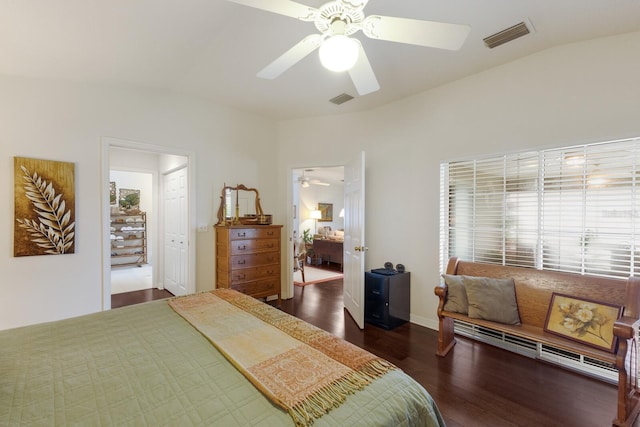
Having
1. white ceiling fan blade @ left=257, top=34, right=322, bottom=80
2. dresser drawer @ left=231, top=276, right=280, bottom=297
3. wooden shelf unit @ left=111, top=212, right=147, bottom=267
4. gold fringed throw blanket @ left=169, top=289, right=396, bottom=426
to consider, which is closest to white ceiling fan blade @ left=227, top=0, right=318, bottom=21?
white ceiling fan blade @ left=257, top=34, right=322, bottom=80

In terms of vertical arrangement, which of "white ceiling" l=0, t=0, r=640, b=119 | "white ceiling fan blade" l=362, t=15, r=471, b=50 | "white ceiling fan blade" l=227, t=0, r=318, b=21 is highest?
"white ceiling" l=0, t=0, r=640, b=119

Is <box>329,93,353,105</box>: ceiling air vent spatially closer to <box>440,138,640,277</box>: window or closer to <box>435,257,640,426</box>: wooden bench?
<box>440,138,640,277</box>: window

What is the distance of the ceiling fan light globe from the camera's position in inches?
56.6

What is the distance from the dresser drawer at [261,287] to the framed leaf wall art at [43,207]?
1.74m

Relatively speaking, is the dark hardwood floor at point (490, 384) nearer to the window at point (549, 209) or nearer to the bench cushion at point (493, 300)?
the bench cushion at point (493, 300)

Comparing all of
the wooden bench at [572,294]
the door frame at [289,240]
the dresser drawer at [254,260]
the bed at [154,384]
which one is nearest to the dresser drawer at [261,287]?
the dresser drawer at [254,260]

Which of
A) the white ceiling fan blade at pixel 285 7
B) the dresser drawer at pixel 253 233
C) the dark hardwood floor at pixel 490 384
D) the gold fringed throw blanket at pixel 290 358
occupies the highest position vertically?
the white ceiling fan blade at pixel 285 7

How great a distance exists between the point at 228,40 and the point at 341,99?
1.53 metres

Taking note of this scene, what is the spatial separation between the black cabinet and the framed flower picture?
139 centimetres

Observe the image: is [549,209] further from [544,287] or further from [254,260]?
[254,260]

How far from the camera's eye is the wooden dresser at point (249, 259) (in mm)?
3475

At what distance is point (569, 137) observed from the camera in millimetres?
2391

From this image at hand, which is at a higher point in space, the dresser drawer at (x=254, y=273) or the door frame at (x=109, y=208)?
the door frame at (x=109, y=208)

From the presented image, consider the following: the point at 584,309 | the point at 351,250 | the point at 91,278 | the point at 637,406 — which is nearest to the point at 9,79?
the point at 91,278
